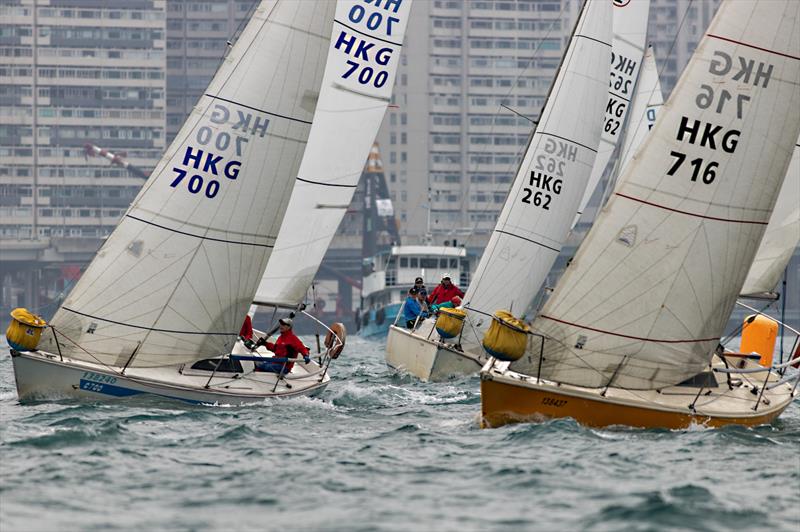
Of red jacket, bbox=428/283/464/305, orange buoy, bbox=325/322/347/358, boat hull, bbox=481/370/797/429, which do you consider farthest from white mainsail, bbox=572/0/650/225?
boat hull, bbox=481/370/797/429

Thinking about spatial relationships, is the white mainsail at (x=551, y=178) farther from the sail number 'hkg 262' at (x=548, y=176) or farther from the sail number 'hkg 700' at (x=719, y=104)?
the sail number 'hkg 700' at (x=719, y=104)

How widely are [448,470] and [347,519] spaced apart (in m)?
2.34

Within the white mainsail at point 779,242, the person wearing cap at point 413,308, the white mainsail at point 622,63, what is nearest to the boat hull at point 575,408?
the white mainsail at point 779,242

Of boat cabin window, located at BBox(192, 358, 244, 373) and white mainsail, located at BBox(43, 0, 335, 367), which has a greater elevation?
white mainsail, located at BBox(43, 0, 335, 367)

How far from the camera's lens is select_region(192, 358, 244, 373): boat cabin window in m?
18.3

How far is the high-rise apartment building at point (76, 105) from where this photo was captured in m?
128

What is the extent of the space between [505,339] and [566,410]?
1.14 metres

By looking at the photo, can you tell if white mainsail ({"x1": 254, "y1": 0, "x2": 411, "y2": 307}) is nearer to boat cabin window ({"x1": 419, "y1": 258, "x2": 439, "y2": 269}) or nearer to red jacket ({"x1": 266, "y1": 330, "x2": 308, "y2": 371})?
red jacket ({"x1": 266, "y1": 330, "x2": 308, "y2": 371})

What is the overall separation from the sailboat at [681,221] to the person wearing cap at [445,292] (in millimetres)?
11889

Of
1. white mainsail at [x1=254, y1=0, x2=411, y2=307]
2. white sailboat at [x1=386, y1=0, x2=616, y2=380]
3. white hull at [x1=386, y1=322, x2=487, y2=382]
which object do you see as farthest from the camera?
white sailboat at [x1=386, y1=0, x2=616, y2=380]

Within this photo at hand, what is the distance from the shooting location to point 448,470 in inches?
487

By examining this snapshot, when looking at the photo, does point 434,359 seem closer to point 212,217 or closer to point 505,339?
point 212,217

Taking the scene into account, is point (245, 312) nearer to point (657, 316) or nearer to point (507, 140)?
point (657, 316)

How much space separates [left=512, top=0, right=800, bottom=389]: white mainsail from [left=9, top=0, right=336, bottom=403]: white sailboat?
191 inches
